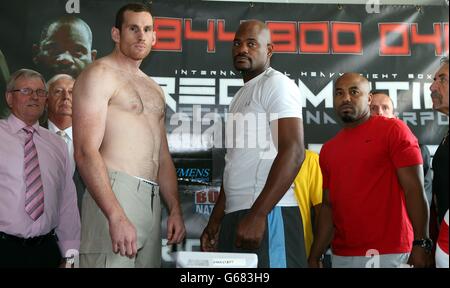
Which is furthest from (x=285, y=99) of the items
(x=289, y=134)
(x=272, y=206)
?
(x=272, y=206)

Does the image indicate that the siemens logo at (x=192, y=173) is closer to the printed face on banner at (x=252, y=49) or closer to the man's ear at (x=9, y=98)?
the printed face on banner at (x=252, y=49)

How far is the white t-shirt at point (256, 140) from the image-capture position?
6.93 ft

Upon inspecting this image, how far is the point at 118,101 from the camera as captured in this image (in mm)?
2324

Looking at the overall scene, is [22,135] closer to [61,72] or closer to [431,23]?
[61,72]

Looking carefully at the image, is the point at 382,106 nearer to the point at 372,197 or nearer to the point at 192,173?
the point at 372,197

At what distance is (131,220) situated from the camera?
217cm

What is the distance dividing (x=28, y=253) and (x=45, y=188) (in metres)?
0.35

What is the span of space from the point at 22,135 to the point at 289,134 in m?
1.47

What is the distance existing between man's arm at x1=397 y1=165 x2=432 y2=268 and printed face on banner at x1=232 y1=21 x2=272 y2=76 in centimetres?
80

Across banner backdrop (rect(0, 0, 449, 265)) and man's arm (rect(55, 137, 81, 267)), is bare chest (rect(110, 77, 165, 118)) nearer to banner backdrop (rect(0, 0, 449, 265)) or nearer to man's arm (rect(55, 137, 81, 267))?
banner backdrop (rect(0, 0, 449, 265))

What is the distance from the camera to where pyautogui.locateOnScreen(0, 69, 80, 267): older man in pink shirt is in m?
2.43

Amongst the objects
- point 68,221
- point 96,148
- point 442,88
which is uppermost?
point 442,88

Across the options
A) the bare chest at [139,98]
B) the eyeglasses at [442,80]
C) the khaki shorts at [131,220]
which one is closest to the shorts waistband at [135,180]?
the khaki shorts at [131,220]

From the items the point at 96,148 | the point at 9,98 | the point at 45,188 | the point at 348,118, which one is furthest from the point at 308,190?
the point at 9,98
